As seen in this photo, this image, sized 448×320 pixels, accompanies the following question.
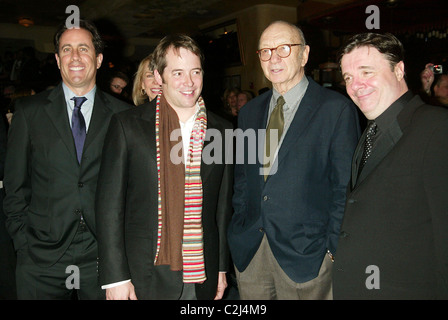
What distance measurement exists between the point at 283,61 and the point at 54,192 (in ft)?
4.66

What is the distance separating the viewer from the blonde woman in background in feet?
9.89

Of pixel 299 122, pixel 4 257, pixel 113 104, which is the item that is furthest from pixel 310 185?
pixel 4 257

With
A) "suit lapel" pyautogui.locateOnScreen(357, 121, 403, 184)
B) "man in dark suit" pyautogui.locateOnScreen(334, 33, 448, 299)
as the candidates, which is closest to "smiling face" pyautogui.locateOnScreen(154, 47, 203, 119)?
"man in dark suit" pyautogui.locateOnScreen(334, 33, 448, 299)

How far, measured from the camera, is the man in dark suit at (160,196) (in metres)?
1.76

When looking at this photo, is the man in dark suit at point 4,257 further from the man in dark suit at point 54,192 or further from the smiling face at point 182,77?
the smiling face at point 182,77

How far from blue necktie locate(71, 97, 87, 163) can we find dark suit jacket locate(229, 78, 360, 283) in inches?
40.1

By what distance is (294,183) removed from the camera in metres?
1.91

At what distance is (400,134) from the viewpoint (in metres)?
1.59

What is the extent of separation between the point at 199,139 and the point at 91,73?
743 millimetres

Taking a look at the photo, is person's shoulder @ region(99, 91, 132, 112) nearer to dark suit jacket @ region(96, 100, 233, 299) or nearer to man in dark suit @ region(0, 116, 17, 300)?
dark suit jacket @ region(96, 100, 233, 299)

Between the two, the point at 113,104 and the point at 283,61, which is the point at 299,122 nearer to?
the point at 283,61

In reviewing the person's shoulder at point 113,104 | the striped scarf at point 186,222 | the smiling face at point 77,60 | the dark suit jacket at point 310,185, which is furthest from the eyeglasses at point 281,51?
the smiling face at point 77,60

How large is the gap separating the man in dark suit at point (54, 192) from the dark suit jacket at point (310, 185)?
960 mm

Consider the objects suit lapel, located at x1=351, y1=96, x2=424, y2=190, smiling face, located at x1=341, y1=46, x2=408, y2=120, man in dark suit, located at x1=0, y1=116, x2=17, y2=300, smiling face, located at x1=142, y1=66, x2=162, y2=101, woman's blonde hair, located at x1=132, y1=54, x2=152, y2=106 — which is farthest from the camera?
woman's blonde hair, located at x1=132, y1=54, x2=152, y2=106
